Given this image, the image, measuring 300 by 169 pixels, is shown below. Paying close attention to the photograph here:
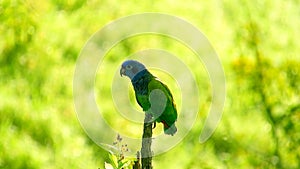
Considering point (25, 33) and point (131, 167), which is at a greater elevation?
point (25, 33)

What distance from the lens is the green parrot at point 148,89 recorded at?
4.09 ft

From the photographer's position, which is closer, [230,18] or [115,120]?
[115,120]

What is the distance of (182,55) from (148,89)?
1359 mm

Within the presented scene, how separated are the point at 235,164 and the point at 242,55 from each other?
0.57 m

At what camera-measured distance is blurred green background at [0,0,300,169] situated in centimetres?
229

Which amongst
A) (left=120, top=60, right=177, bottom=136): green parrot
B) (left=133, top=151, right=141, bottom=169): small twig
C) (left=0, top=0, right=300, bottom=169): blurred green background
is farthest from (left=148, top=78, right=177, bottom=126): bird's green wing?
(left=0, top=0, right=300, bottom=169): blurred green background

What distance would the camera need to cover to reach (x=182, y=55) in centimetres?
259

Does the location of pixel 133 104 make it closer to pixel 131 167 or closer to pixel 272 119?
pixel 272 119

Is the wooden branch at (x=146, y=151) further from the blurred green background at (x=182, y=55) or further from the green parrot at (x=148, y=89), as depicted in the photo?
the blurred green background at (x=182, y=55)

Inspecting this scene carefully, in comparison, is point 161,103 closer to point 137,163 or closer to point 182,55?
point 137,163

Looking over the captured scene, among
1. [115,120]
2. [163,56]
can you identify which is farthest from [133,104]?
[163,56]

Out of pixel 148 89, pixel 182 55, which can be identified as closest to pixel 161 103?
pixel 148 89

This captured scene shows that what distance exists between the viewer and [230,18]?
271 cm

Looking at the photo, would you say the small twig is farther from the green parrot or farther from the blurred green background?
the blurred green background
